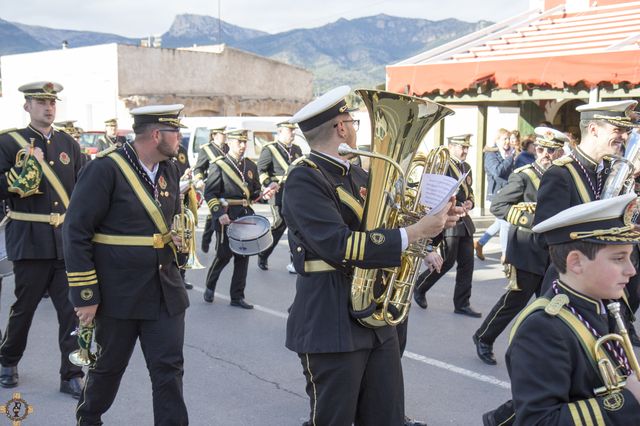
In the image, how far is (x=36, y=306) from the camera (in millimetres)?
5223

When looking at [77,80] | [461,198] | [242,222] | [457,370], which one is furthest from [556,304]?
[77,80]

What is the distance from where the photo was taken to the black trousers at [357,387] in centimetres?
325

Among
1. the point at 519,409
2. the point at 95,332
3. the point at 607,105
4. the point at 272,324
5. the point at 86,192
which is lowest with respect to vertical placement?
the point at 272,324

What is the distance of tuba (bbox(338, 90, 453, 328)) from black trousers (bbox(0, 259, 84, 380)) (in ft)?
8.82

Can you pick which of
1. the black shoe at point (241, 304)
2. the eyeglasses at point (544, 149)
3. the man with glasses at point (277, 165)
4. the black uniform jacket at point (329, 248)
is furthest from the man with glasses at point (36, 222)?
the man with glasses at point (277, 165)

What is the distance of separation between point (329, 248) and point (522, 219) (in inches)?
124

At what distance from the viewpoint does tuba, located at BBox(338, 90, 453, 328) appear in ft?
10.7

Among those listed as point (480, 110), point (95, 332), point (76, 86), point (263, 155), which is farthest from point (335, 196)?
point (76, 86)

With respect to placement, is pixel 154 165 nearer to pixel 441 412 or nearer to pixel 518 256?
→ pixel 441 412

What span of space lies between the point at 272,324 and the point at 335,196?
4.03 m

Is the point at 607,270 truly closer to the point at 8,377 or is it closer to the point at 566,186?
the point at 566,186

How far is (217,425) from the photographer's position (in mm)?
4770

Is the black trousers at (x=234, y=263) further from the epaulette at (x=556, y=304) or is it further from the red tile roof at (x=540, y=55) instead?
the red tile roof at (x=540, y=55)

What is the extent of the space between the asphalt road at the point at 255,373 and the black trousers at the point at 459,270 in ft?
0.65
